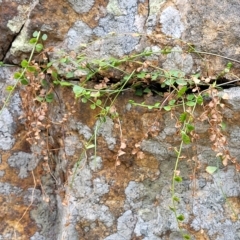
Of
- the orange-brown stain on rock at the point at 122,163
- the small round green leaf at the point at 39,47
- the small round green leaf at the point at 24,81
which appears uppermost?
the small round green leaf at the point at 39,47

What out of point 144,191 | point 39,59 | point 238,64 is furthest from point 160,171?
point 39,59

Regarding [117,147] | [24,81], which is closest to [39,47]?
[24,81]

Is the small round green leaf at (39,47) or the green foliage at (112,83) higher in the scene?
the small round green leaf at (39,47)

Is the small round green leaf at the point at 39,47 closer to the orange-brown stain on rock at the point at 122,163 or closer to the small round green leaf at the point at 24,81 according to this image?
the small round green leaf at the point at 24,81

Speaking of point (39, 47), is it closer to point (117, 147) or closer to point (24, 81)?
point (24, 81)

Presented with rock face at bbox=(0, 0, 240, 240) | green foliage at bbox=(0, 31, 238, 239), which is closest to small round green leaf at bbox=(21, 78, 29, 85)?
green foliage at bbox=(0, 31, 238, 239)

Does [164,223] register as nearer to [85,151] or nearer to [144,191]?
[144,191]

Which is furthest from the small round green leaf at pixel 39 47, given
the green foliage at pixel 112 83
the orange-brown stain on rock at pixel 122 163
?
the orange-brown stain on rock at pixel 122 163

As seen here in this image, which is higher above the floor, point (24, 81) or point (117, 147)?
point (24, 81)

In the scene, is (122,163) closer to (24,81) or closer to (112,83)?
(112,83)
